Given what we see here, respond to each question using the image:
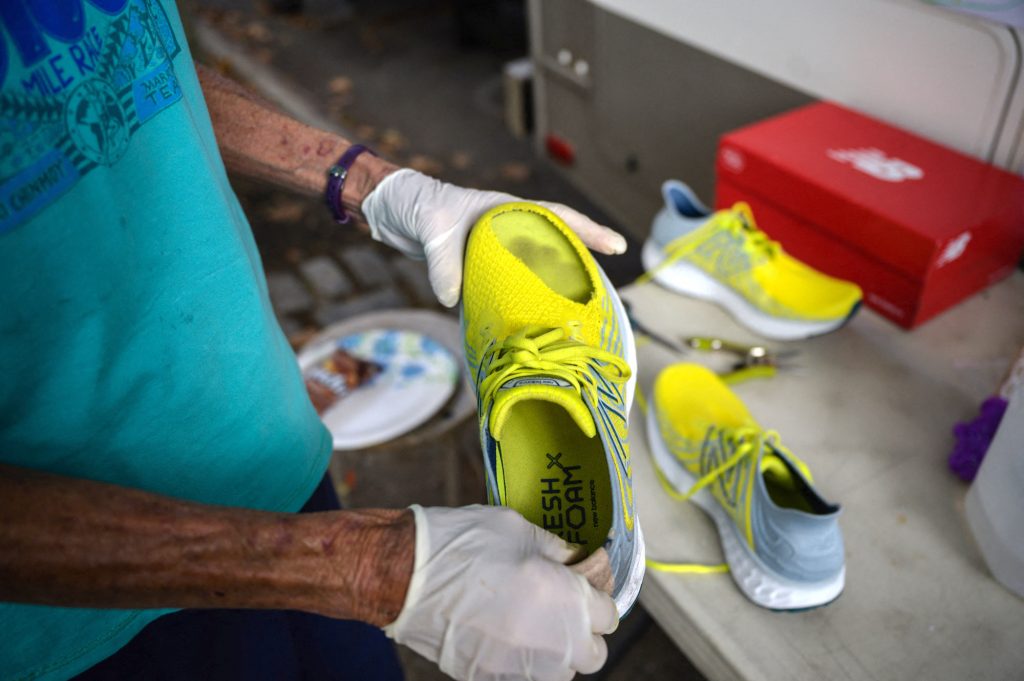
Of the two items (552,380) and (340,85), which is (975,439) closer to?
(552,380)

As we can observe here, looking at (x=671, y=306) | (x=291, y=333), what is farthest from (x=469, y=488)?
Result: (x=291, y=333)

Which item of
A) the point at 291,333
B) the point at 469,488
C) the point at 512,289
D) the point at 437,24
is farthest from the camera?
the point at 437,24

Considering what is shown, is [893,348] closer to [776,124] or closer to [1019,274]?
[1019,274]

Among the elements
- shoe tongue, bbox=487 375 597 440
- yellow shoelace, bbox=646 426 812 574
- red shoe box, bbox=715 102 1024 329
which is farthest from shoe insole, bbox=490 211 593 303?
red shoe box, bbox=715 102 1024 329

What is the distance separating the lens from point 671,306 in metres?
1.71

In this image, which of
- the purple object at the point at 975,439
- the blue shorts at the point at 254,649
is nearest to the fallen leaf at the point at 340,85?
the blue shorts at the point at 254,649

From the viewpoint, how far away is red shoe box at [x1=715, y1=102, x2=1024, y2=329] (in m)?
1.48

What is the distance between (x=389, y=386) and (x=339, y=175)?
3.11 feet

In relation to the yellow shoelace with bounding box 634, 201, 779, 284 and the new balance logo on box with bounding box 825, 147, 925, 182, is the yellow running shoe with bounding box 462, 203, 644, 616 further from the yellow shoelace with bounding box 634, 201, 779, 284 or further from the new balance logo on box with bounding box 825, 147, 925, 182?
the new balance logo on box with bounding box 825, 147, 925, 182

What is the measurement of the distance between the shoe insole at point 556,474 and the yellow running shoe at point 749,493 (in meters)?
0.29

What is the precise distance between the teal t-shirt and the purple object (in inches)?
46.9

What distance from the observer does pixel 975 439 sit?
121cm

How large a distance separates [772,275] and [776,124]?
512 mm

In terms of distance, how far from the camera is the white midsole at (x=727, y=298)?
5.02ft
